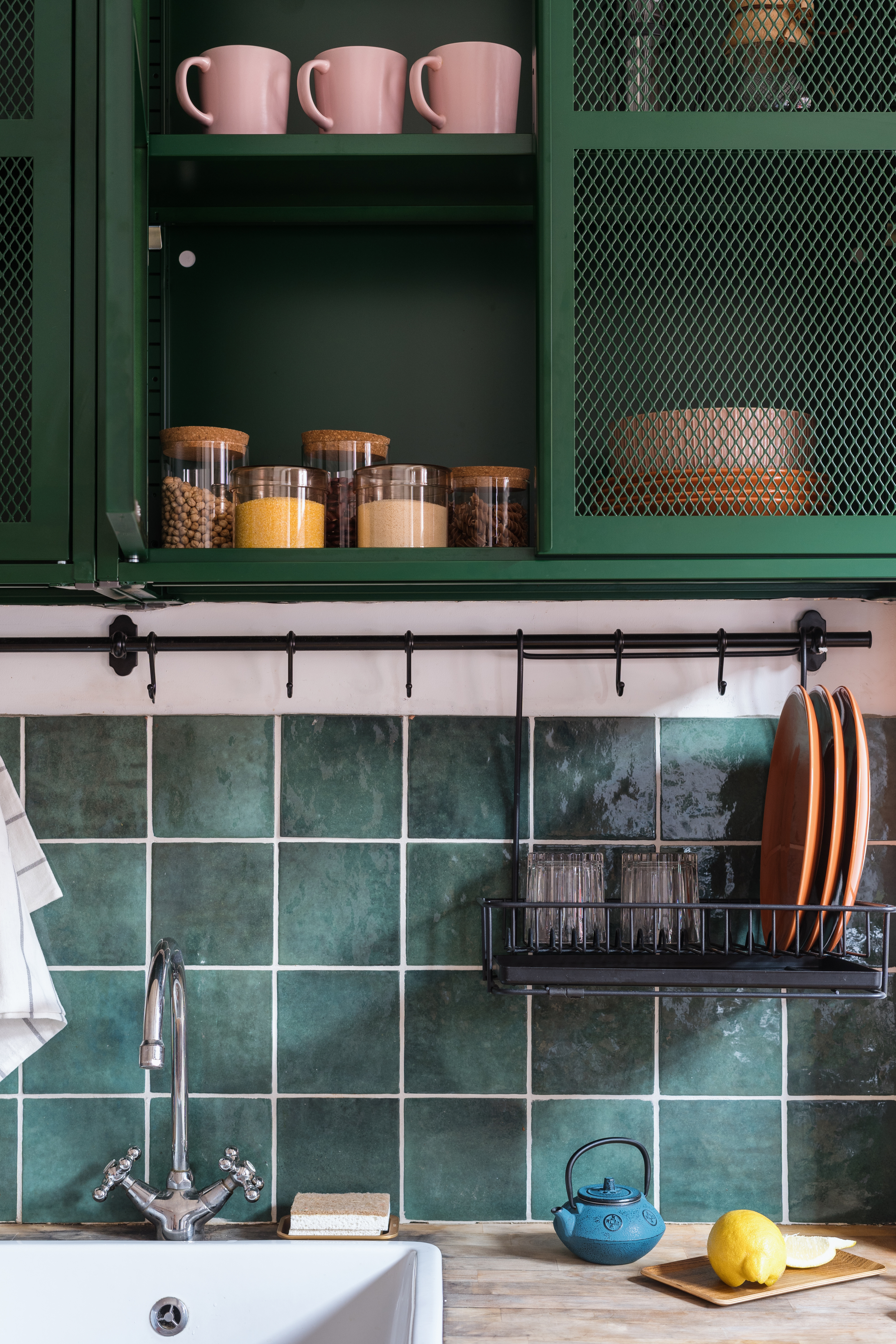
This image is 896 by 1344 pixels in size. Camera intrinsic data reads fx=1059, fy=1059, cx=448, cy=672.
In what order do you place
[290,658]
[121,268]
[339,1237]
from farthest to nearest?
[290,658] → [339,1237] → [121,268]

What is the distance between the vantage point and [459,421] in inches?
53.6

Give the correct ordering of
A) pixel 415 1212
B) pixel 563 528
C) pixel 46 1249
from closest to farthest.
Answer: pixel 563 528 → pixel 46 1249 → pixel 415 1212

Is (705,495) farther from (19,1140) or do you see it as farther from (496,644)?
(19,1140)

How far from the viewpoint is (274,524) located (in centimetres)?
112

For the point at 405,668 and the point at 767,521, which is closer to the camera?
the point at 767,521

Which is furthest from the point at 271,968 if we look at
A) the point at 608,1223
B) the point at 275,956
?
the point at 608,1223

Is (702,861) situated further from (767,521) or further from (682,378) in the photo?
(682,378)

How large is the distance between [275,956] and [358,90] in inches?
40.8

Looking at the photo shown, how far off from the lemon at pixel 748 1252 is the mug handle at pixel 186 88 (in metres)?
1.33

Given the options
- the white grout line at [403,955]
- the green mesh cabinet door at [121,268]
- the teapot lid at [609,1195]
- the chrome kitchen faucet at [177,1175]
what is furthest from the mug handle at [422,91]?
the teapot lid at [609,1195]

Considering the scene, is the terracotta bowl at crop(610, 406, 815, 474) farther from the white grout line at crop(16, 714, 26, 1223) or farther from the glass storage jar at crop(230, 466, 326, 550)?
the white grout line at crop(16, 714, 26, 1223)

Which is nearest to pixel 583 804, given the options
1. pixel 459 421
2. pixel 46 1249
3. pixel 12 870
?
pixel 459 421

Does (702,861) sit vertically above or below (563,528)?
below

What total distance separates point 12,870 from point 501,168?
1004 mm
